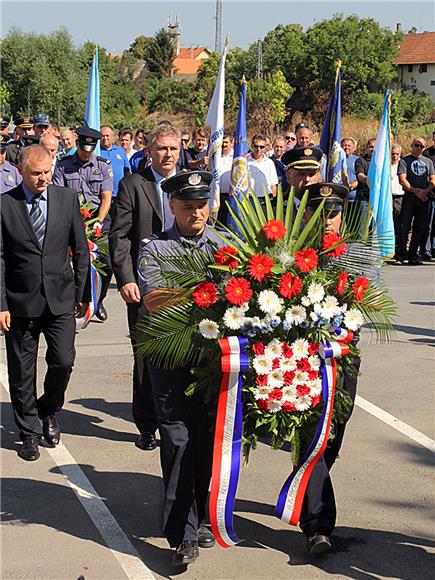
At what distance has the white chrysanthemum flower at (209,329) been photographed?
4.12 m

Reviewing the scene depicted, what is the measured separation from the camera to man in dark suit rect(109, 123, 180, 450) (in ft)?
19.7

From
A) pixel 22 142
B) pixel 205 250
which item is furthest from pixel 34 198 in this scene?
pixel 22 142

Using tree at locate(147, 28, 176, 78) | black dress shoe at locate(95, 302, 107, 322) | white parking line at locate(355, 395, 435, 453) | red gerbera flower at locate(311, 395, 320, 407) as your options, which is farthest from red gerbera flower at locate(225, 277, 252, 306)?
tree at locate(147, 28, 176, 78)

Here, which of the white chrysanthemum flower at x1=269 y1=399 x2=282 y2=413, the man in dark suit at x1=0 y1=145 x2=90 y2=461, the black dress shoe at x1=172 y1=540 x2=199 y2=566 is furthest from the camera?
the man in dark suit at x1=0 y1=145 x2=90 y2=461

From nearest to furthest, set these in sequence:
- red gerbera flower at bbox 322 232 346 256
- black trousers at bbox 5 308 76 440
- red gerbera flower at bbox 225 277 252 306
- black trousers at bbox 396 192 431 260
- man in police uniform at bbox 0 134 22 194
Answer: red gerbera flower at bbox 225 277 252 306, red gerbera flower at bbox 322 232 346 256, black trousers at bbox 5 308 76 440, man in police uniform at bbox 0 134 22 194, black trousers at bbox 396 192 431 260

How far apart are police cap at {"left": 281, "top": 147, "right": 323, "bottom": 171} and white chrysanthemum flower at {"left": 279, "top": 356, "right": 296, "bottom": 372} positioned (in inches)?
104

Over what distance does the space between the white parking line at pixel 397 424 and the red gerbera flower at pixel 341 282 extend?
2406mm

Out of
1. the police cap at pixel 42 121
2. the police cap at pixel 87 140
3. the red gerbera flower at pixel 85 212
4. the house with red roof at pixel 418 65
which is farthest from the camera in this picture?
the house with red roof at pixel 418 65

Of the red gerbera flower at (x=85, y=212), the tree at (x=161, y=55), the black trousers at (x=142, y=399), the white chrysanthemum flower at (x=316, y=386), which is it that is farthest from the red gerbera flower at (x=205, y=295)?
the tree at (x=161, y=55)

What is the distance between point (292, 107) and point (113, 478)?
67.7 m

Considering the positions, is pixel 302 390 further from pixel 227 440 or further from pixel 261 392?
pixel 227 440

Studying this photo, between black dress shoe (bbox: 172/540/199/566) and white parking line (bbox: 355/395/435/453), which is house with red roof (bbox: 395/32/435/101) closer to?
white parking line (bbox: 355/395/435/453)

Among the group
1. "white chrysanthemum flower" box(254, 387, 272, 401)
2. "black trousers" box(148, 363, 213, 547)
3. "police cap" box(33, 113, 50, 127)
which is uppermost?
"police cap" box(33, 113, 50, 127)

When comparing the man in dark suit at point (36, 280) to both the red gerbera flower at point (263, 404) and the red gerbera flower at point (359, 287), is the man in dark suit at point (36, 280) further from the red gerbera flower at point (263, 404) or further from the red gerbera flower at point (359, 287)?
the red gerbera flower at point (359, 287)
